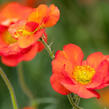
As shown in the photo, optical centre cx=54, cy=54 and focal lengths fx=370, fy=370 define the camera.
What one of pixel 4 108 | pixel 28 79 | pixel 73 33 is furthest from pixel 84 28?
pixel 4 108

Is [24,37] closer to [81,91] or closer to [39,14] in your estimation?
[39,14]

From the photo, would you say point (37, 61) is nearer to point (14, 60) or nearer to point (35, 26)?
point (14, 60)

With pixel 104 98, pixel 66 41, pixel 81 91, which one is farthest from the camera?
pixel 66 41

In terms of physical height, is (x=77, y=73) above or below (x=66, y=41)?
above

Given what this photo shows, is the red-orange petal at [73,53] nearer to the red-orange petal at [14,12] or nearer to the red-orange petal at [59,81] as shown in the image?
the red-orange petal at [59,81]

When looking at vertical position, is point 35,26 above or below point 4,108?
above

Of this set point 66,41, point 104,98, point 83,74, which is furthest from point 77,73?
point 66,41

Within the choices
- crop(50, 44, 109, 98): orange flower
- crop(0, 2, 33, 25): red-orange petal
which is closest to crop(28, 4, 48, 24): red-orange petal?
crop(50, 44, 109, 98): orange flower
